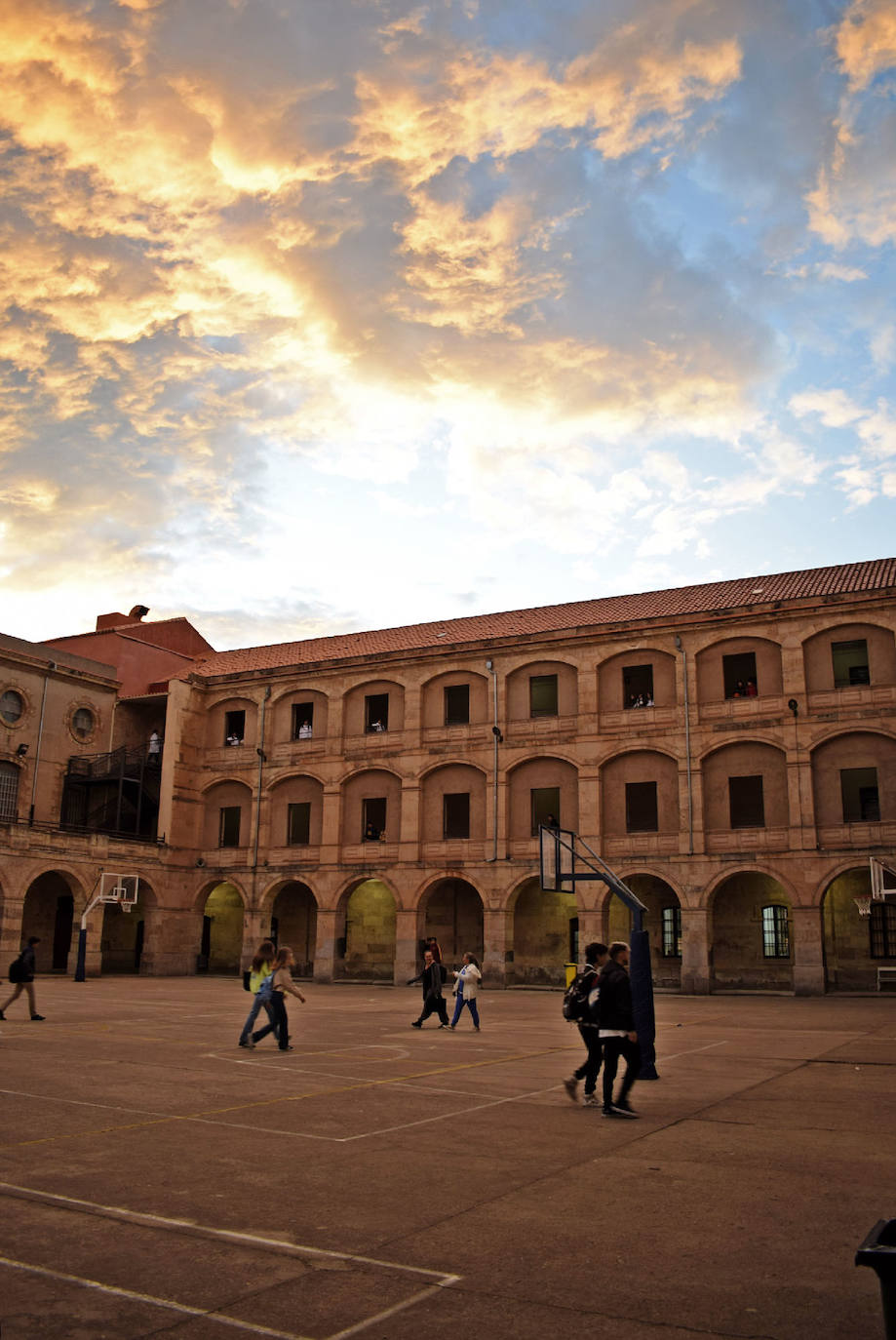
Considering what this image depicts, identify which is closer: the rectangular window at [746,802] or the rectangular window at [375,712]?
the rectangular window at [746,802]

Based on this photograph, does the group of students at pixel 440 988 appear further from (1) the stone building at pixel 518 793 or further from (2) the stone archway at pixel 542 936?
(2) the stone archway at pixel 542 936

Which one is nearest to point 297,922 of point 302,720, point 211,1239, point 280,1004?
point 302,720

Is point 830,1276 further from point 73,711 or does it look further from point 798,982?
point 73,711

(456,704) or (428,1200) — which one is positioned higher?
(456,704)

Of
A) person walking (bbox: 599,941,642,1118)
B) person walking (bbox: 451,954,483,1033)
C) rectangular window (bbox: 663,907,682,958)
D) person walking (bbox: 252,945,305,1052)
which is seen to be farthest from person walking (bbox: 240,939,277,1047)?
rectangular window (bbox: 663,907,682,958)

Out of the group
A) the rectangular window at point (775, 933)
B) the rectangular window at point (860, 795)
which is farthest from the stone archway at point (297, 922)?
the rectangular window at point (860, 795)

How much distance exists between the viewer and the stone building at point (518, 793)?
3325 cm

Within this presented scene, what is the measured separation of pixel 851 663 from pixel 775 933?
9191 mm

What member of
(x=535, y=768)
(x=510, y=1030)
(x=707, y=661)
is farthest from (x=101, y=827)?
(x=510, y=1030)

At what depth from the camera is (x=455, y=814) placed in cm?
3894

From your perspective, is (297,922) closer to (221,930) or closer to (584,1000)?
(221,930)

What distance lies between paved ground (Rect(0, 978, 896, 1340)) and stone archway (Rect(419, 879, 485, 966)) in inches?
1020

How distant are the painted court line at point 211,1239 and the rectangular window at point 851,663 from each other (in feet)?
100

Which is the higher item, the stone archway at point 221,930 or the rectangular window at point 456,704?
the rectangular window at point 456,704
